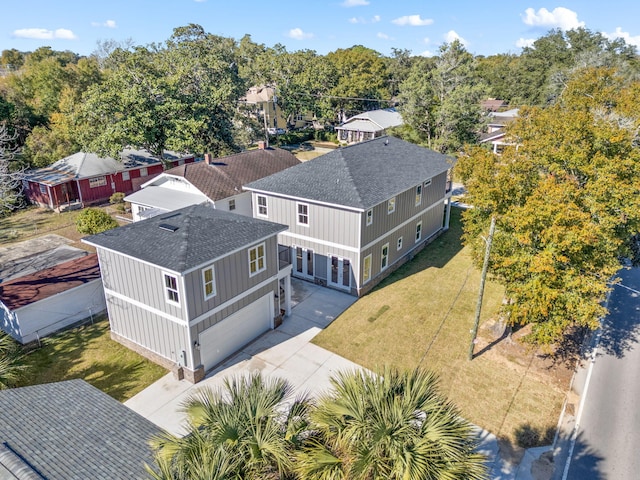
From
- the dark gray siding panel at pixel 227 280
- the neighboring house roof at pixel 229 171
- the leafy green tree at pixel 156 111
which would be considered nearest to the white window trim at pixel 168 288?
→ the dark gray siding panel at pixel 227 280

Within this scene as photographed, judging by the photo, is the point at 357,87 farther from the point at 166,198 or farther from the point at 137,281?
the point at 137,281

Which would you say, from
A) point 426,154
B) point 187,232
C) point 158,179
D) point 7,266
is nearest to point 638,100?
point 426,154

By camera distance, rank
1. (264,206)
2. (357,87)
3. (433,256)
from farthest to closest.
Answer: (357,87) → (433,256) → (264,206)

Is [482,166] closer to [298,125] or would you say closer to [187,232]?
[187,232]

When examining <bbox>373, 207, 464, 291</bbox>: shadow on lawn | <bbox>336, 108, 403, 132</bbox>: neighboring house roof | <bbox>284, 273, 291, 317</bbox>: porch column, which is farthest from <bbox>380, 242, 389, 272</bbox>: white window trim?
<bbox>336, 108, 403, 132</bbox>: neighboring house roof

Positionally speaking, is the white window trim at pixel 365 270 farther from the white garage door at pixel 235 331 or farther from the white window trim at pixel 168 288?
the white window trim at pixel 168 288

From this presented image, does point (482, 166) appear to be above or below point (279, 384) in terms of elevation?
above

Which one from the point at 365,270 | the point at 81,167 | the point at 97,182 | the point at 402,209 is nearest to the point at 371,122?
the point at 97,182
